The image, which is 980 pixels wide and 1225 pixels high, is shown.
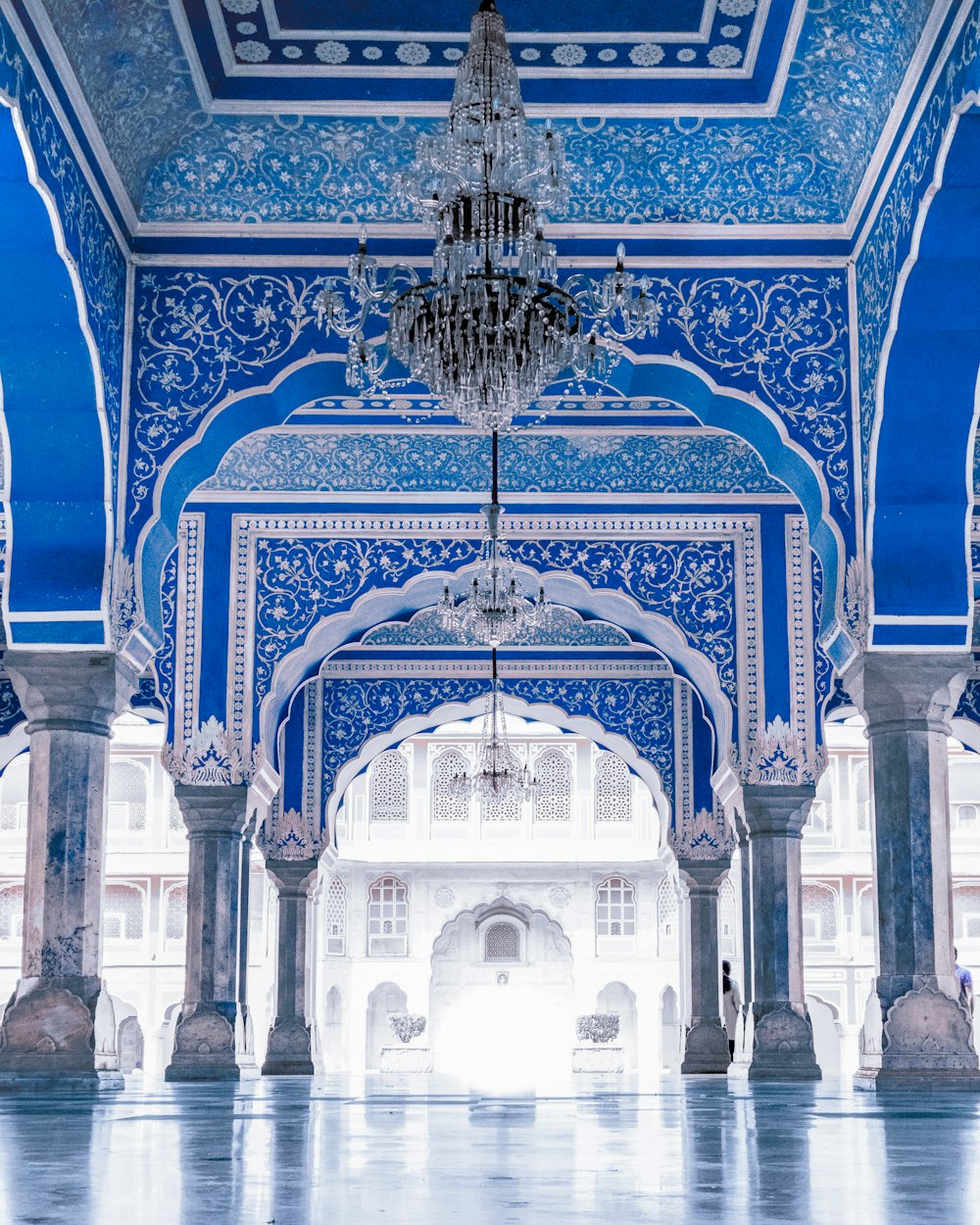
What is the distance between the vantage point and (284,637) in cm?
1090

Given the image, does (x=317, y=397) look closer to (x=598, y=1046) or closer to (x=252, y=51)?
(x=252, y=51)

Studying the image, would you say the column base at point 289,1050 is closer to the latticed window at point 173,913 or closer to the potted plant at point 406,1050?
the potted plant at point 406,1050

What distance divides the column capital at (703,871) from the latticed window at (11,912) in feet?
48.0

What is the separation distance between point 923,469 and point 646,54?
2093 millimetres

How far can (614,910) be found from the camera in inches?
1084

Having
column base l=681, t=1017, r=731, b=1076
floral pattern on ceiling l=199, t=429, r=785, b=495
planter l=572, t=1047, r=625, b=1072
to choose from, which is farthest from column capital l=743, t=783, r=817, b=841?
planter l=572, t=1047, r=625, b=1072

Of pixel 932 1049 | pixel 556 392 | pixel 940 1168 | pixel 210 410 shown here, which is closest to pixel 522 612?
pixel 556 392

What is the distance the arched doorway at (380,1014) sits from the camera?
89.5 feet

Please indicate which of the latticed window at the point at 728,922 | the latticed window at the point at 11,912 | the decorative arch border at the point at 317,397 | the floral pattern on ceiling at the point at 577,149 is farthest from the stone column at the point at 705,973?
the latticed window at the point at 11,912

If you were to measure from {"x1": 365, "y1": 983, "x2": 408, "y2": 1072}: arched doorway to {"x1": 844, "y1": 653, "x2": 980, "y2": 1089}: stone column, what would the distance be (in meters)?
20.7

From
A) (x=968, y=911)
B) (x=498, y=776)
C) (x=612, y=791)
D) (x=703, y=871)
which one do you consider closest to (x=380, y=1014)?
(x=612, y=791)

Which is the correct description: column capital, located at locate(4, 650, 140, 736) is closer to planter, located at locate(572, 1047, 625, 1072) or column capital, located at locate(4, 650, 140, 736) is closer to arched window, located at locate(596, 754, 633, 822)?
planter, located at locate(572, 1047, 625, 1072)

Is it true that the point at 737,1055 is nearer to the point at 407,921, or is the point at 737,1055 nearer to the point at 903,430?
the point at 903,430

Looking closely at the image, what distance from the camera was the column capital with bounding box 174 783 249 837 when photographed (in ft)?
35.6
